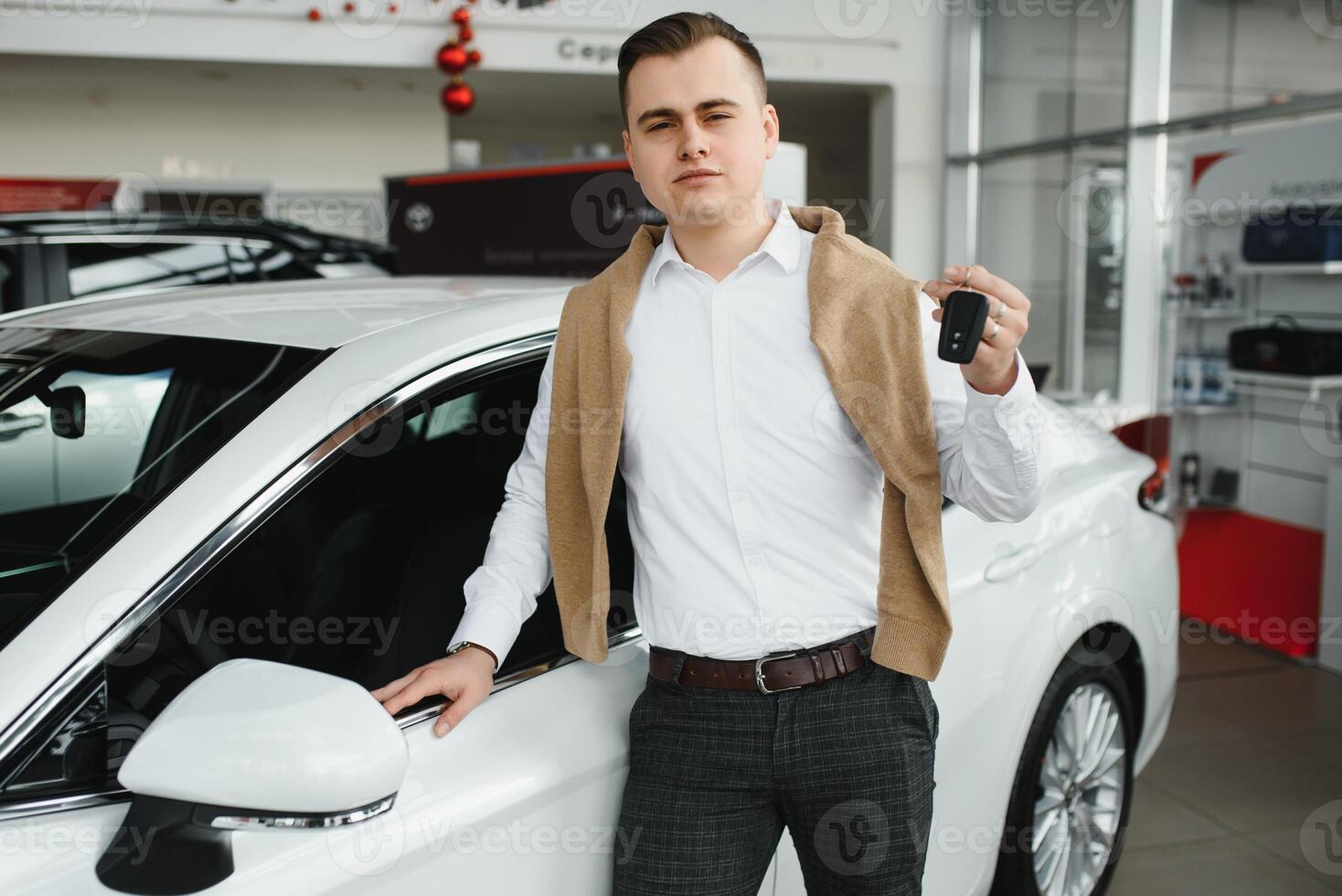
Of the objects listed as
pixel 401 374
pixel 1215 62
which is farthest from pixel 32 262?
pixel 1215 62

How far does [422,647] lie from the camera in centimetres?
145

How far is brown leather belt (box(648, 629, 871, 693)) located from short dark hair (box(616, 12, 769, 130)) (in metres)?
0.62

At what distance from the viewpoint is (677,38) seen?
51.1 inches

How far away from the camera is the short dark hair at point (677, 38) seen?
1.30m

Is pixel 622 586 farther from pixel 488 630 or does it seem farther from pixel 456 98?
pixel 456 98

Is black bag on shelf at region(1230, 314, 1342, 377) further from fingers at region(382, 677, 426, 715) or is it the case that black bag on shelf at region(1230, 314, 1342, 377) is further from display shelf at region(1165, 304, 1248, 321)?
fingers at region(382, 677, 426, 715)

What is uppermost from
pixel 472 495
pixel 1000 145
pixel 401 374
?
pixel 1000 145

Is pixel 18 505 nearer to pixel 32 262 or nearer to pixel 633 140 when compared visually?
pixel 633 140

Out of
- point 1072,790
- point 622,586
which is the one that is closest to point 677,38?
point 622,586

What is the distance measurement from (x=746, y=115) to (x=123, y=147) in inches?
395

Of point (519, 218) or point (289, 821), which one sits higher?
point (519, 218)

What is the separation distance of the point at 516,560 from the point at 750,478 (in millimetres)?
302

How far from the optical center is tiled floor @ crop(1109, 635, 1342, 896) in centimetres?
257

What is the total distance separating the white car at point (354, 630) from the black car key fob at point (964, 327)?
0.55m
